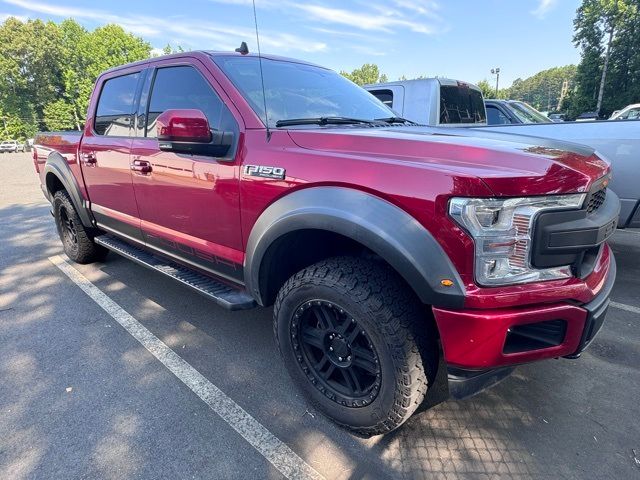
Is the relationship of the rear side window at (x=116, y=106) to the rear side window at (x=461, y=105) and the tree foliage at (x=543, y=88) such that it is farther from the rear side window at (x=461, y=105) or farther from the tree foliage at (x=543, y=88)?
the tree foliage at (x=543, y=88)

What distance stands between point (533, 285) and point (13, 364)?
3.18m

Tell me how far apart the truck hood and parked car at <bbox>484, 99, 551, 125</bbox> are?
20.2 feet

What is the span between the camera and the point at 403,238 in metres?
1.62

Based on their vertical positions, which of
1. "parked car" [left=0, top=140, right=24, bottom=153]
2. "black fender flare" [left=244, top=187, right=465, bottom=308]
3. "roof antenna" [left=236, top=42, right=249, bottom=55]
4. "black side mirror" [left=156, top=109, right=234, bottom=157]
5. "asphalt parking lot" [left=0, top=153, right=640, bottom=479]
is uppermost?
"roof antenna" [left=236, top=42, right=249, bottom=55]

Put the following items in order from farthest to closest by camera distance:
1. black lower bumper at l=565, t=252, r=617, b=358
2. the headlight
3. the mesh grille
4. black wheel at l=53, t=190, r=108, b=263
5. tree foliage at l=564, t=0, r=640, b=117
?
tree foliage at l=564, t=0, r=640, b=117
black wheel at l=53, t=190, r=108, b=263
the mesh grille
black lower bumper at l=565, t=252, r=617, b=358
the headlight

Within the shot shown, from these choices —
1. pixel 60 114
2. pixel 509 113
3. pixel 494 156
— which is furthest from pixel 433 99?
pixel 60 114

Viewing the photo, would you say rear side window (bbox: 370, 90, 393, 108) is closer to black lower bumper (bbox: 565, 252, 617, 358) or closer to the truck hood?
the truck hood

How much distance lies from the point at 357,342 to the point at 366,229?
1.96 feet

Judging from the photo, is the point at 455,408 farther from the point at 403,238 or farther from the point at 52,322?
the point at 52,322

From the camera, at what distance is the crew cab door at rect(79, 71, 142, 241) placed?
10.7 feet

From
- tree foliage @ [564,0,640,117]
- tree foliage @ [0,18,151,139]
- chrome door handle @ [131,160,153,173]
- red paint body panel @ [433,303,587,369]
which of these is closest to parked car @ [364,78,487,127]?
chrome door handle @ [131,160,153,173]

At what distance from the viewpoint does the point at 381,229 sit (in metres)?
1.67

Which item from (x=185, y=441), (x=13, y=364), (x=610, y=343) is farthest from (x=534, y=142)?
(x=13, y=364)

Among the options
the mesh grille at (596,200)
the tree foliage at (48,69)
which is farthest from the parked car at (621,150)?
the tree foliage at (48,69)
